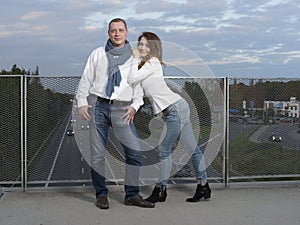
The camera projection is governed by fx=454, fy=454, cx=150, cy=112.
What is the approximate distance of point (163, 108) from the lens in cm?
491

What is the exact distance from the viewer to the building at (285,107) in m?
6.26

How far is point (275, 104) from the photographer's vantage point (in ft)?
20.5

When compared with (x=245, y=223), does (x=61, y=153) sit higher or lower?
higher

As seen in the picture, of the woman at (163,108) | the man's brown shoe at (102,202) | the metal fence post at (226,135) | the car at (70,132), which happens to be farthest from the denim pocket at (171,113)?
the car at (70,132)

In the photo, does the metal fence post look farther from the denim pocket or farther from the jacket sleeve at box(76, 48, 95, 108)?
the jacket sleeve at box(76, 48, 95, 108)

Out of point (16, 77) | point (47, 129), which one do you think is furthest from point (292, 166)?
point (16, 77)

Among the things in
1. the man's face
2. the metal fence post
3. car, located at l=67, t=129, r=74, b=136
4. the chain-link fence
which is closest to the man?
the man's face

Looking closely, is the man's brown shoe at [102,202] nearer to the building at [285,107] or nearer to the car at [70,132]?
the car at [70,132]

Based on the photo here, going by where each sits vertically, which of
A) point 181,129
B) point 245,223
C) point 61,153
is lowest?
point 245,223

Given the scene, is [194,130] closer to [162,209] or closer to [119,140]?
[119,140]

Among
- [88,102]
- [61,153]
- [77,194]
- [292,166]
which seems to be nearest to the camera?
[88,102]

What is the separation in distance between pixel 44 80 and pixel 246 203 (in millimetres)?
2832

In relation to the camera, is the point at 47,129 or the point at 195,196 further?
the point at 47,129

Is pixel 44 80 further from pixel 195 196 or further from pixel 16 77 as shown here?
pixel 195 196
